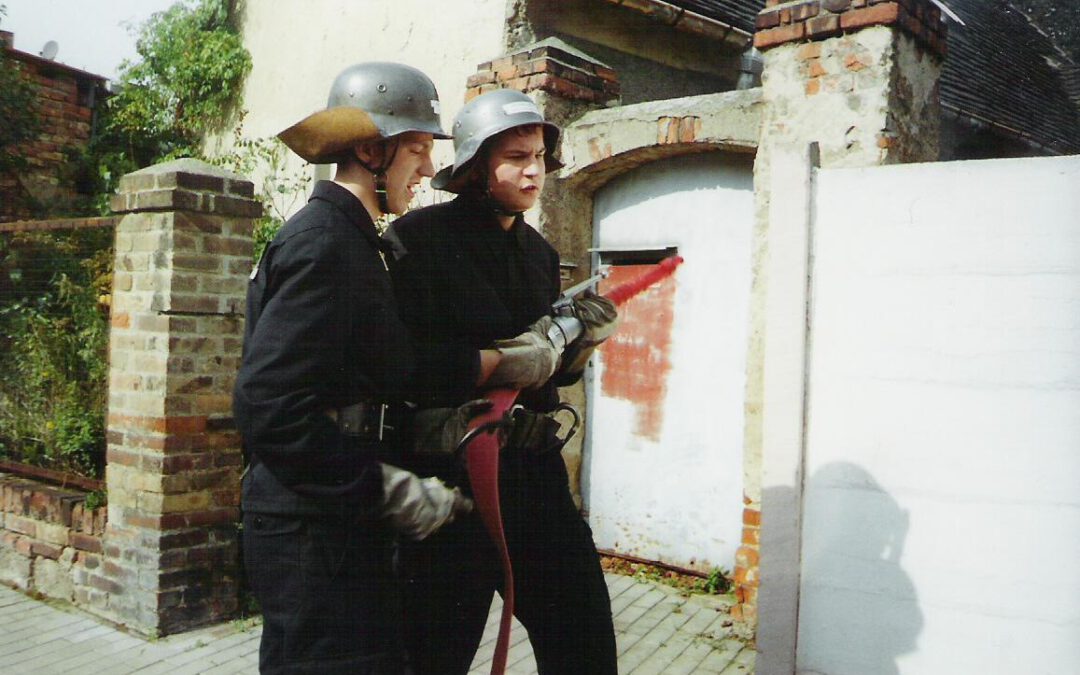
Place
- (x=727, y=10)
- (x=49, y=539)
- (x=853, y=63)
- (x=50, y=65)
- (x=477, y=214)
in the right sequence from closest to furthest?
1. (x=477, y=214)
2. (x=853, y=63)
3. (x=49, y=539)
4. (x=727, y=10)
5. (x=50, y=65)

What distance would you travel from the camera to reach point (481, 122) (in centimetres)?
249

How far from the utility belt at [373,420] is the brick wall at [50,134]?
30.5ft

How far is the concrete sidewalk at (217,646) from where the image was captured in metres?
3.74

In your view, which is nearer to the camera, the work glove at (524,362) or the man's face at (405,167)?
the man's face at (405,167)

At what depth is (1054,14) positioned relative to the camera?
1650 centimetres

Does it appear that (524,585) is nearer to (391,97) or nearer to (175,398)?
(391,97)

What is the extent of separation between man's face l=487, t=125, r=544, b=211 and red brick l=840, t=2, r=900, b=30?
7.29ft

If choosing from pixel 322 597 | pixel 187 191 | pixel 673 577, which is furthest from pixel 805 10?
pixel 322 597

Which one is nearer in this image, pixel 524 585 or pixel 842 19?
pixel 524 585

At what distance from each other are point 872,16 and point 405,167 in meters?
2.72

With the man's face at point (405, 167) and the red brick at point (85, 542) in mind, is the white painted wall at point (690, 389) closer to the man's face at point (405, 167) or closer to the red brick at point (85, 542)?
the red brick at point (85, 542)

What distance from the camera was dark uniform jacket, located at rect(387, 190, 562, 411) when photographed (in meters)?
2.23

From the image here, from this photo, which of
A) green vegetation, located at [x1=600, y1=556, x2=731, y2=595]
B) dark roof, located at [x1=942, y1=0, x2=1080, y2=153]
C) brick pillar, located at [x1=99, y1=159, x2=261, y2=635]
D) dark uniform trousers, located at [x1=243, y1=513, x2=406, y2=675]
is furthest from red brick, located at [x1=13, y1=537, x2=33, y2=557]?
dark roof, located at [x1=942, y1=0, x2=1080, y2=153]

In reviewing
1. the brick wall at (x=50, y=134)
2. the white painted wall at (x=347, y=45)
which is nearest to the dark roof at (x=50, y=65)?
the brick wall at (x=50, y=134)
